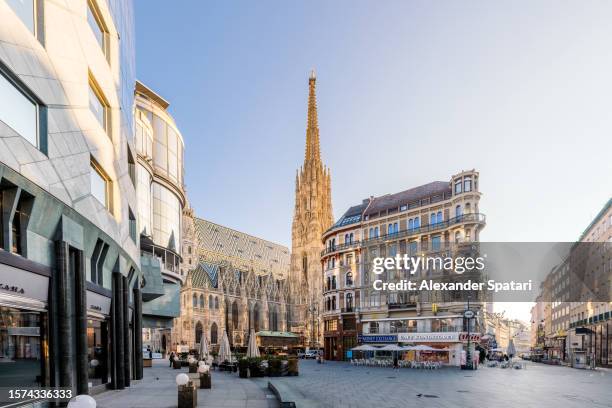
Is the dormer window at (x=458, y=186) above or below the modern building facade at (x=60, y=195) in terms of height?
above

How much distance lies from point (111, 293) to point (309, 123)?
447ft

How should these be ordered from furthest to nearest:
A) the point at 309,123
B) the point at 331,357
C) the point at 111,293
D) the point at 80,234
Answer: the point at 309,123, the point at 331,357, the point at 111,293, the point at 80,234

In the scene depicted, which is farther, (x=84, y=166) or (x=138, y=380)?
(x=138, y=380)

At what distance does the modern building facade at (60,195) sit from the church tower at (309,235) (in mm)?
118381

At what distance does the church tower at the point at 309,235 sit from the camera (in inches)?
5625

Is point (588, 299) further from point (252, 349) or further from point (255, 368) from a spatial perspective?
point (255, 368)

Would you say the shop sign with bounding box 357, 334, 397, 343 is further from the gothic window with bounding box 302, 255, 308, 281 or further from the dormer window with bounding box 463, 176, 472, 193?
the gothic window with bounding box 302, 255, 308, 281

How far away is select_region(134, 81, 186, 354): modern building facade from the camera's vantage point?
4050 centimetres

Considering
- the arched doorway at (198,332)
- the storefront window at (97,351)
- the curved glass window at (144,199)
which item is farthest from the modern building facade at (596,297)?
the arched doorway at (198,332)

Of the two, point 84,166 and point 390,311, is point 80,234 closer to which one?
point 84,166

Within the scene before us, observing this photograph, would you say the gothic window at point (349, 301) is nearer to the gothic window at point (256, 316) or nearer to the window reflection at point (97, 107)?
the window reflection at point (97, 107)

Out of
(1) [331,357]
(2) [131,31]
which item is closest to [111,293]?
(2) [131,31]

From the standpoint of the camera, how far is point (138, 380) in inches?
1206

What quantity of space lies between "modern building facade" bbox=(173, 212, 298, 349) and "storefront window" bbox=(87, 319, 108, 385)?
8550 centimetres
